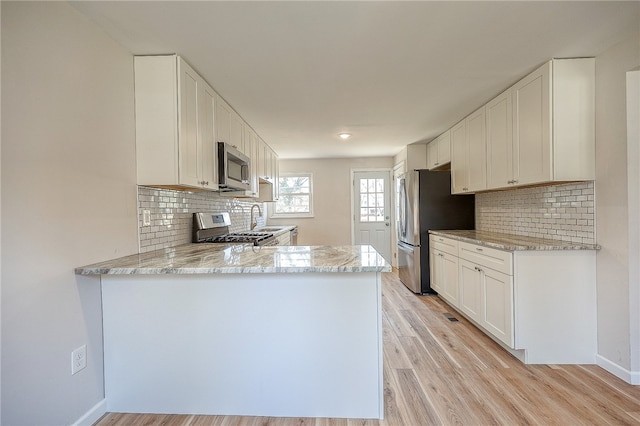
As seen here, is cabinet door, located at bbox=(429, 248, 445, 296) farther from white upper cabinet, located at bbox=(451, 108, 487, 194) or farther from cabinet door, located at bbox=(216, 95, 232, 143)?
cabinet door, located at bbox=(216, 95, 232, 143)

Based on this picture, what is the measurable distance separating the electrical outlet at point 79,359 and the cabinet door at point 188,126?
1087 millimetres

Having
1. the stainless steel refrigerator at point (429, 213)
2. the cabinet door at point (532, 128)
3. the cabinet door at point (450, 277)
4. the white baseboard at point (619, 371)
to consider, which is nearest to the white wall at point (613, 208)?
the white baseboard at point (619, 371)

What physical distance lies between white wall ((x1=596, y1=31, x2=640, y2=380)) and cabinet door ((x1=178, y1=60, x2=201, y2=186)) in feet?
9.64

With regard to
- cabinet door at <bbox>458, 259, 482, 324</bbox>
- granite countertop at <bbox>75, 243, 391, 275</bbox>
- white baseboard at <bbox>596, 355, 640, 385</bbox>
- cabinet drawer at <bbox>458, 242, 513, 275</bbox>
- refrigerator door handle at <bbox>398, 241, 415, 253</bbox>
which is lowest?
white baseboard at <bbox>596, 355, 640, 385</bbox>

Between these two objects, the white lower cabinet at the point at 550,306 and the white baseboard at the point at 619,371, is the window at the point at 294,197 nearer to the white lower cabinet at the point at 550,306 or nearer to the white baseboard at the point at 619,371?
the white lower cabinet at the point at 550,306

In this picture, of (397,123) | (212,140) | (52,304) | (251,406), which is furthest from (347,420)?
(397,123)

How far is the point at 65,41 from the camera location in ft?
4.74

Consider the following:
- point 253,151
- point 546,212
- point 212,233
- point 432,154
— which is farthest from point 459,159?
A: point 212,233

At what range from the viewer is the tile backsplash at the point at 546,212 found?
2168mm

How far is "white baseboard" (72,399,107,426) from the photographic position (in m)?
1.51

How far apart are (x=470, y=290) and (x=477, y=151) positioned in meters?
1.47

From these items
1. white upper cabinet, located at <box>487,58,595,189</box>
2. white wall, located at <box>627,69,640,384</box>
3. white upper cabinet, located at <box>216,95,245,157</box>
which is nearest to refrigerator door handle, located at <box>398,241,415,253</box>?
white upper cabinet, located at <box>487,58,595,189</box>

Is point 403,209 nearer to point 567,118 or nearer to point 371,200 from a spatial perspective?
point 371,200

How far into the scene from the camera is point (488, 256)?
2.49 meters
